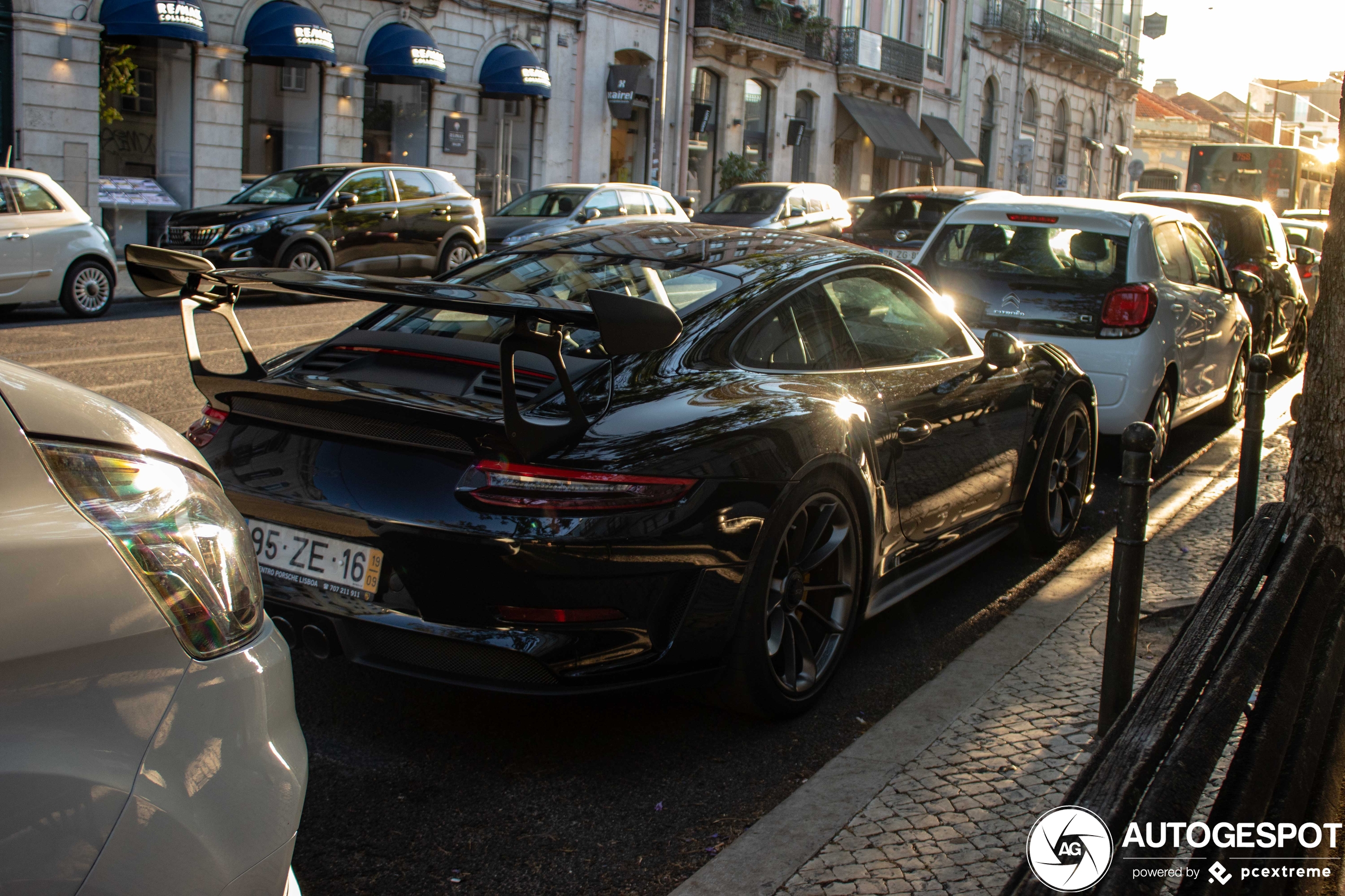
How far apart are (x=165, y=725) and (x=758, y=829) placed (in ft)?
5.90

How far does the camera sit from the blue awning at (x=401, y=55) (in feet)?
77.0

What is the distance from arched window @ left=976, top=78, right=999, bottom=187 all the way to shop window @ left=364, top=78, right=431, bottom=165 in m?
27.6

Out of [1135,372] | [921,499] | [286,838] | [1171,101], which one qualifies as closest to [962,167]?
[1135,372]

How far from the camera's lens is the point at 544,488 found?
3205mm

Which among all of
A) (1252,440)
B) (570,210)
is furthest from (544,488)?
(570,210)

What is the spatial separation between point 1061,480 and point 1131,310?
6.39 ft

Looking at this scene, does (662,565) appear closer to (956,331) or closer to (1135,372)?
(956,331)

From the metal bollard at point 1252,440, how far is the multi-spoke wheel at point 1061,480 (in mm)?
673

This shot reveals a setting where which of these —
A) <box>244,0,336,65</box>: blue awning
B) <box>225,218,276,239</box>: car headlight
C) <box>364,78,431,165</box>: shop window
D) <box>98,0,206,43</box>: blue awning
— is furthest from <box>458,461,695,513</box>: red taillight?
<box>364,78,431,165</box>: shop window

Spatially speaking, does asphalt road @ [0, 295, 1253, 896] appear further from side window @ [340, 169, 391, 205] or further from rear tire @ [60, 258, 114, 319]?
side window @ [340, 169, 391, 205]

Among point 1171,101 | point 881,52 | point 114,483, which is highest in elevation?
point 1171,101

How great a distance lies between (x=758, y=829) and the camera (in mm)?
3154

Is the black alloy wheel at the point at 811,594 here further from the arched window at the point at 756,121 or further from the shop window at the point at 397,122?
the arched window at the point at 756,121

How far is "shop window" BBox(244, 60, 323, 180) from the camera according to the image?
22.1 metres
